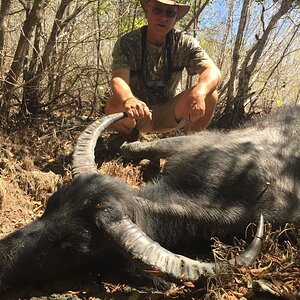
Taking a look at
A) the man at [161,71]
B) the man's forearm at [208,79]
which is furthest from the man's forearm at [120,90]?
the man's forearm at [208,79]

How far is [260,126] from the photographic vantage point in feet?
15.4

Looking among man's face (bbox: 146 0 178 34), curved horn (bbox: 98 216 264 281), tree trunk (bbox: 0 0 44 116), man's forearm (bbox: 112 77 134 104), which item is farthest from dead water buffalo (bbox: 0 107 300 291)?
tree trunk (bbox: 0 0 44 116)

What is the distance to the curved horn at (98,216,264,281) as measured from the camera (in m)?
2.68

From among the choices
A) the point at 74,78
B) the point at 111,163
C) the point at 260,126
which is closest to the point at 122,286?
the point at 111,163

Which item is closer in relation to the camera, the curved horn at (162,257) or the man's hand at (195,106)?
the curved horn at (162,257)

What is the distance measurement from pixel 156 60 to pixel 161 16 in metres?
0.54

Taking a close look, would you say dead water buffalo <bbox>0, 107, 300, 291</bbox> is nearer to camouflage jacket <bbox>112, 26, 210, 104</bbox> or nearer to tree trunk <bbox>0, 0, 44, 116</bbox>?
camouflage jacket <bbox>112, 26, 210, 104</bbox>

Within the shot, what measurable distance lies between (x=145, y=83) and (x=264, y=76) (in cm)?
307

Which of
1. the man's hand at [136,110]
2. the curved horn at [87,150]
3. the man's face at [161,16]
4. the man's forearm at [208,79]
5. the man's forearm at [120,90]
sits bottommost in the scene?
the curved horn at [87,150]

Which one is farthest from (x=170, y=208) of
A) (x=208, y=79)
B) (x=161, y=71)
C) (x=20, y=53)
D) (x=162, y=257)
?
(x=20, y=53)

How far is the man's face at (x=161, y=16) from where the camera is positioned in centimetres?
523

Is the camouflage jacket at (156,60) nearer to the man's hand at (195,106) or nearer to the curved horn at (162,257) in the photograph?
the man's hand at (195,106)

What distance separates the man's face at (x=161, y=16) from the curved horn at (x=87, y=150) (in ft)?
5.08

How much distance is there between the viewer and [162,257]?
8.93 feet
